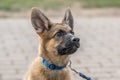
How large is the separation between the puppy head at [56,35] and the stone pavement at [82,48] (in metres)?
2.09

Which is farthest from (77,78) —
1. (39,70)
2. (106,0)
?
(106,0)

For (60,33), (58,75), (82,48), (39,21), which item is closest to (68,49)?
(60,33)

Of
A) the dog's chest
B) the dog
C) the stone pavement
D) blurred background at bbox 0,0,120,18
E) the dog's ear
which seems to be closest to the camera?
the dog

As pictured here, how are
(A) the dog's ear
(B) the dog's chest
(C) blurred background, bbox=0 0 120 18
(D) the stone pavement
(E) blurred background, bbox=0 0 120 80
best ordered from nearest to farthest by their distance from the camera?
(B) the dog's chest
(A) the dog's ear
(D) the stone pavement
(E) blurred background, bbox=0 0 120 80
(C) blurred background, bbox=0 0 120 18

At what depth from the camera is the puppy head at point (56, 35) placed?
5.98 m

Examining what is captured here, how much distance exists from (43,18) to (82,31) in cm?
610

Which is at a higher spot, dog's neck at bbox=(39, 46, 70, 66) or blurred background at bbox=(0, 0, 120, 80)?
dog's neck at bbox=(39, 46, 70, 66)

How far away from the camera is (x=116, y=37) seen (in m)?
11.8

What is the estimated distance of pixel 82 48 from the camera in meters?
10.6

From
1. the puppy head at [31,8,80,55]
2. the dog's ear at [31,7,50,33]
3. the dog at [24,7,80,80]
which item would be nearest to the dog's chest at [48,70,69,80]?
the dog at [24,7,80,80]

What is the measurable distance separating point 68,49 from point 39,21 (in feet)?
2.15

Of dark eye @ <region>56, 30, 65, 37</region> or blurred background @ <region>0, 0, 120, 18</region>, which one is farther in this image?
blurred background @ <region>0, 0, 120, 18</region>

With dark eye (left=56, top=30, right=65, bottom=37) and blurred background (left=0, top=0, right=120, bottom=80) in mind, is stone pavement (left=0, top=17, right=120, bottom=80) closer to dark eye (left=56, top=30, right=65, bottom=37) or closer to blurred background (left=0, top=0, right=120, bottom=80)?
blurred background (left=0, top=0, right=120, bottom=80)

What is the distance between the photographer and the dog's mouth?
5938mm
